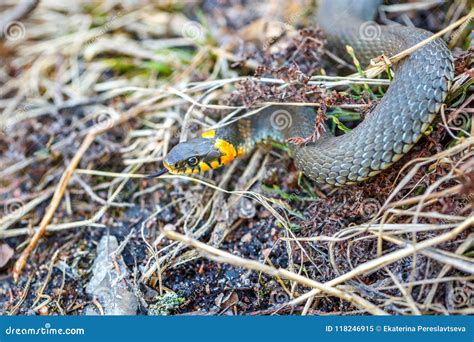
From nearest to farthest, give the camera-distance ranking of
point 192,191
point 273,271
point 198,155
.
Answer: point 273,271
point 198,155
point 192,191

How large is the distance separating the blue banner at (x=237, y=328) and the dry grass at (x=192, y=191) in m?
0.10

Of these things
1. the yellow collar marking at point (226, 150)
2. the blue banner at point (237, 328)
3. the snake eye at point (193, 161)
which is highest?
the yellow collar marking at point (226, 150)

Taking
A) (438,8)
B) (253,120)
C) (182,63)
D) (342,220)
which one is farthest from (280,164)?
(438,8)

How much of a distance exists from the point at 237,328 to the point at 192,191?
1.39 meters

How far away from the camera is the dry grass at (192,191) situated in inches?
116

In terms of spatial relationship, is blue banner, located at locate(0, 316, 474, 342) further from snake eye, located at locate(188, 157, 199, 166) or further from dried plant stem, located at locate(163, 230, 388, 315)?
snake eye, located at locate(188, 157, 199, 166)

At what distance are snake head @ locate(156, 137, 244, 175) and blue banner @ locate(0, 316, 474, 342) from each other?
Answer: 1237mm

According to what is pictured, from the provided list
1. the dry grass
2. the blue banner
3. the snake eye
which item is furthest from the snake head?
the blue banner

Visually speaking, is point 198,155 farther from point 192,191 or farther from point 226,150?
point 192,191

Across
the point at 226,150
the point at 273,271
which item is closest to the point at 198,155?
the point at 226,150

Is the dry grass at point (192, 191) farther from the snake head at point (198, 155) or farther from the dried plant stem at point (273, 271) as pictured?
the snake head at point (198, 155)

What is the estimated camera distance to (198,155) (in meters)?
3.94

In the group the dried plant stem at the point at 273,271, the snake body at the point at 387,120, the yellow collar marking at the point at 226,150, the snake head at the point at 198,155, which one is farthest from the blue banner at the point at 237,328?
the yellow collar marking at the point at 226,150

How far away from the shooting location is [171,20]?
5.36 meters
